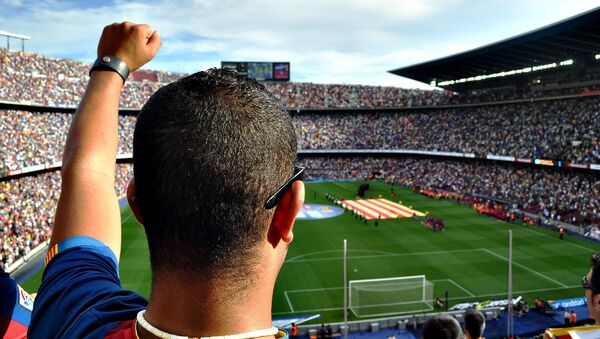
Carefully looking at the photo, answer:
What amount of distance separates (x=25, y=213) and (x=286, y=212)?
37127mm

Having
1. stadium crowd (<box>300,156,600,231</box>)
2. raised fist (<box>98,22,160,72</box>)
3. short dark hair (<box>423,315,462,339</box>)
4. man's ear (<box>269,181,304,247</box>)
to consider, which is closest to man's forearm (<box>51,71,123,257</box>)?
raised fist (<box>98,22,160,72</box>)

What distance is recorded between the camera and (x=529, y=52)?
48781mm

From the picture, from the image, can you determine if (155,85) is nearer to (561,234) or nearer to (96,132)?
(561,234)

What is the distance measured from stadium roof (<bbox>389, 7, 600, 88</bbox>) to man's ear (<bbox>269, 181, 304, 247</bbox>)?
1750 inches

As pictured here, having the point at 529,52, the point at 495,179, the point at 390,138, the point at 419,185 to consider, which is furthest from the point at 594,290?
the point at 390,138

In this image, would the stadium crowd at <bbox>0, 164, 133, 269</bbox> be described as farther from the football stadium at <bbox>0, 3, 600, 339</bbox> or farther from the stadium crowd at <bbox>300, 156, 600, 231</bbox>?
the stadium crowd at <bbox>300, 156, 600, 231</bbox>

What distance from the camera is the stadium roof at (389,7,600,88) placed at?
40.8 meters

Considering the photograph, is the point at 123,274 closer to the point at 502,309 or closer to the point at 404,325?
the point at 404,325

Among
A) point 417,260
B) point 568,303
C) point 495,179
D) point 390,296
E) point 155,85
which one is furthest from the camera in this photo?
point 155,85

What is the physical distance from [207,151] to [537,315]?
78.2ft

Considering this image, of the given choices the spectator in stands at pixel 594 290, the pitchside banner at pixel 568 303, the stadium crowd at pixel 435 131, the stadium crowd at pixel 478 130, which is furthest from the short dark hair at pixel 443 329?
the stadium crowd at pixel 478 130

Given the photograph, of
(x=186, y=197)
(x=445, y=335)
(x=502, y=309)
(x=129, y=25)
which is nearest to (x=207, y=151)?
(x=186, y=197)

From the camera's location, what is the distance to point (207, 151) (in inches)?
51.6

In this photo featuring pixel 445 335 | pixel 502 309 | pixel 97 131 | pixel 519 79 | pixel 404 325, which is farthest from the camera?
pixel 519 79
